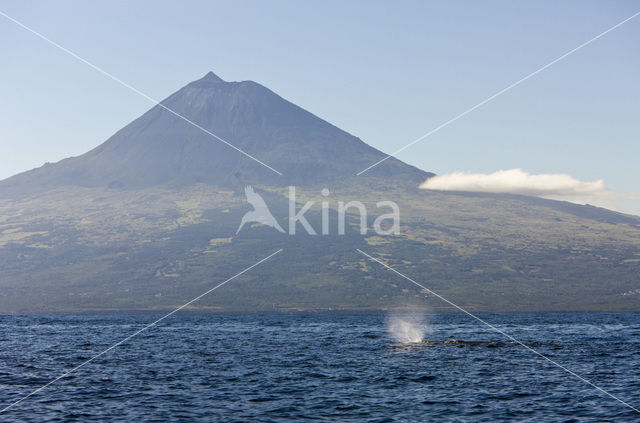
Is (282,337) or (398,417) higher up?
(398,417)

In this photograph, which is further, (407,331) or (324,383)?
(407,331)

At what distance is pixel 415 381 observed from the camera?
48156 mm

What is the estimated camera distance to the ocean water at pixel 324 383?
37.6m

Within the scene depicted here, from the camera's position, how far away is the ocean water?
37562mm

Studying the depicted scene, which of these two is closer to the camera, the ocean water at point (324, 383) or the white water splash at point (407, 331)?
the ocean water at point (324, 383)

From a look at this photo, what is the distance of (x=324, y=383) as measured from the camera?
4772 centimetres

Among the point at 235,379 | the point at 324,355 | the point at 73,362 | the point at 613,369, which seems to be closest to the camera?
the point at 235,379

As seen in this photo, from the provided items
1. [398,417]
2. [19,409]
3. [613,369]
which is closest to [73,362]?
[19,409]

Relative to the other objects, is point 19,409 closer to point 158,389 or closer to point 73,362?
point 158,389

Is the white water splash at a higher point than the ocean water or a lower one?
lower

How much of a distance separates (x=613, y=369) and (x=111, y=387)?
39595 mm

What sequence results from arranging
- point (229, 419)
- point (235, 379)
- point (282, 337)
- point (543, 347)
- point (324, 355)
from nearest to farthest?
point (229, 419) < point (235, 379) < point (324, 355) < point (543, 347) < point (282, 337)

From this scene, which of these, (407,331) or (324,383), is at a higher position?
(324,383)

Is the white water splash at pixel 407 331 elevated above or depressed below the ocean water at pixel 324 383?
below
